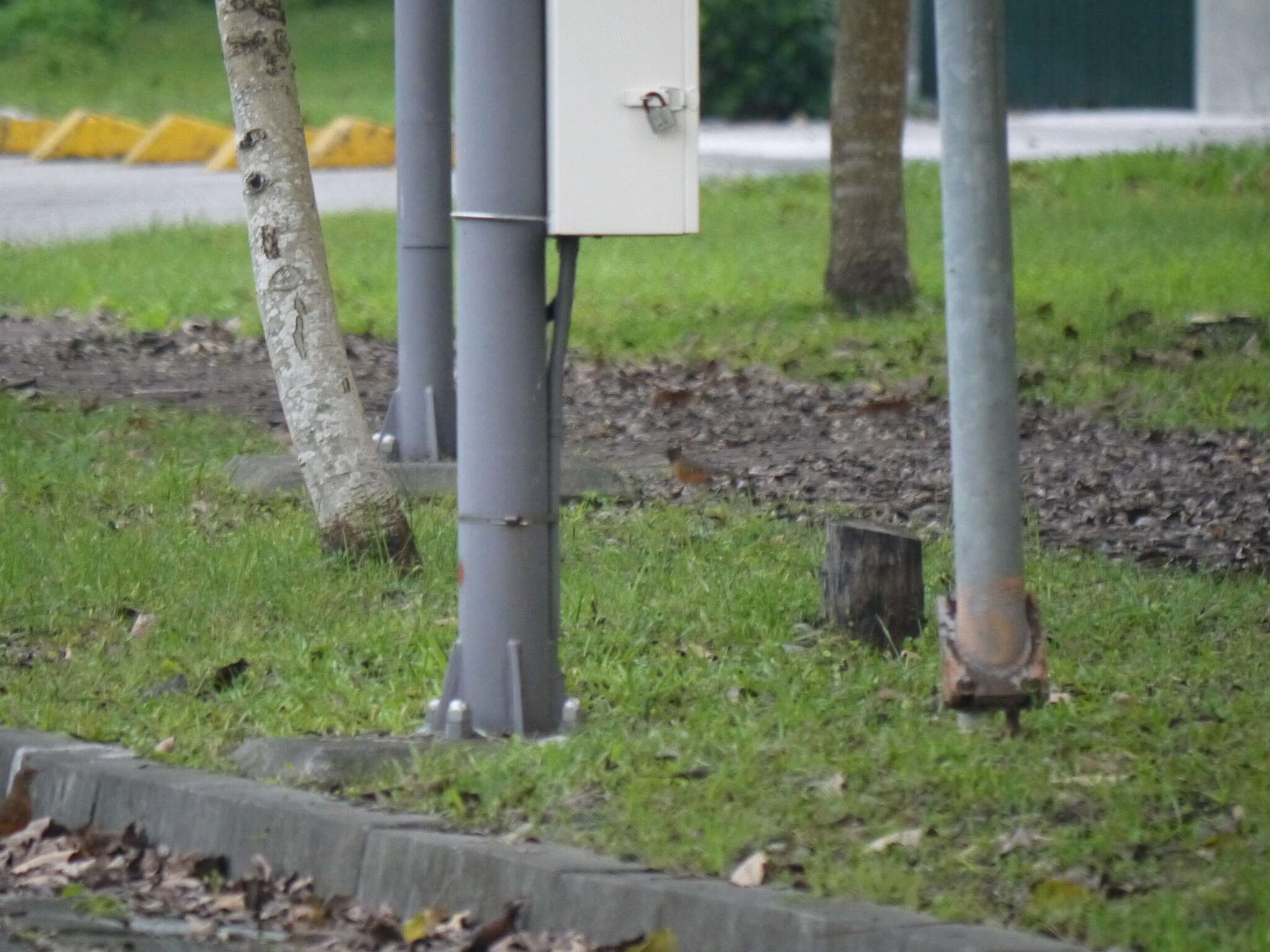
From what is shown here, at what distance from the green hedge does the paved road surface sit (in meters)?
1.06

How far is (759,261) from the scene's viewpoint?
1420cm

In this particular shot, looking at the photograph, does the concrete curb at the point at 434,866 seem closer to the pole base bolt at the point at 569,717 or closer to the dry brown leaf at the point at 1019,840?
the dry brown leaf at the point at 1019,840

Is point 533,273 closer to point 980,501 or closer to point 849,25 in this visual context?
point 980,501

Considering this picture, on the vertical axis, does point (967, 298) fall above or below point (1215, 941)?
above

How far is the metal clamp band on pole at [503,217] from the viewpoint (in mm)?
4684

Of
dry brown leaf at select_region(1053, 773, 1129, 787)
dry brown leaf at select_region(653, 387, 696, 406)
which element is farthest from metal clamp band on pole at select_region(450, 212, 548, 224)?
dry brown leaf at select_region(653, 387, 696, 406)

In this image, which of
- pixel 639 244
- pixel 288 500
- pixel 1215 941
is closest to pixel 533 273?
pixel 1215 941

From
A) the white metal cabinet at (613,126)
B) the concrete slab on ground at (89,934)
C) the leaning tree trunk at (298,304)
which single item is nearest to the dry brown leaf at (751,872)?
the concrete slab on ground at (89,934)

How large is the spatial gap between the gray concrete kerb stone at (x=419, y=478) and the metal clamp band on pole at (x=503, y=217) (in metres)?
2.76

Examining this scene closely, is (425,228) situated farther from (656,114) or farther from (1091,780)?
(1091,780)

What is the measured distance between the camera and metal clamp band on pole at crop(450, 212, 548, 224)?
468 cm

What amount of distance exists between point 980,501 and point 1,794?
7.25 feet

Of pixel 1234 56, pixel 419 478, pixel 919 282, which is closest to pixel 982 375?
pixel 419 478

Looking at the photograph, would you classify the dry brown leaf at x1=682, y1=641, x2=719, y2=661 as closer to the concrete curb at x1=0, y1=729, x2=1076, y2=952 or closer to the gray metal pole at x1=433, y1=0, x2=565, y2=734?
the gray metal pole at x1=433, y1=0, x2=565, y2=734
